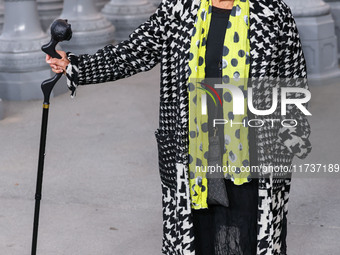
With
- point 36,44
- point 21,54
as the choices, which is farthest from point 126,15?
point 21,54

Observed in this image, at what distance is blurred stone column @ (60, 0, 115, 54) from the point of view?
462 inches

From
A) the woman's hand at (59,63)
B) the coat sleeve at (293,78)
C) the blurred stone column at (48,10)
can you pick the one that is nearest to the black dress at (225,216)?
the coat sleeve at (293,78)

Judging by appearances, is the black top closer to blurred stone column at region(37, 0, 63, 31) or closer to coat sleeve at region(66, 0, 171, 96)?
coat sleeve at region(66, 0, 171, 96)

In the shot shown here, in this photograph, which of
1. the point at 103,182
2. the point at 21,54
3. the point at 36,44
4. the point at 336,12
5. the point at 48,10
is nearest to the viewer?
the point at 103,182

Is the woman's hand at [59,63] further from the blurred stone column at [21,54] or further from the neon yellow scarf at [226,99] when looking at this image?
the blurred stone column at [21,54]

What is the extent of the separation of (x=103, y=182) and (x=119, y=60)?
9.90 ft

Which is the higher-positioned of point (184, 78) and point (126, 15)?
point (184, 78)

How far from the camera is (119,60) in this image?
3928 mm

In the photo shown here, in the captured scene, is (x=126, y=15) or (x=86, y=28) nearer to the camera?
(x=86, y=28)

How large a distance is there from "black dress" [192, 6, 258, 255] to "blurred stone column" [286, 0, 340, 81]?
6745mm

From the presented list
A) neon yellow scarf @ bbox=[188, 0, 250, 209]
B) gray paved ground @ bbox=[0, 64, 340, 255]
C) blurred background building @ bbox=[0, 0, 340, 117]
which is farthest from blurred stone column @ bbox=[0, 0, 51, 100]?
neon yellow scarf @ bbox=[188, 0, 250, 209]

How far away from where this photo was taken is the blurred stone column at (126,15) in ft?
43.3

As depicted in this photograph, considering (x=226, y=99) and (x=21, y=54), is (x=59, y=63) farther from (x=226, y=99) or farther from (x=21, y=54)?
(x=21, y=54)

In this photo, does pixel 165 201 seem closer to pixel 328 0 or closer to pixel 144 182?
pixel 144 182
